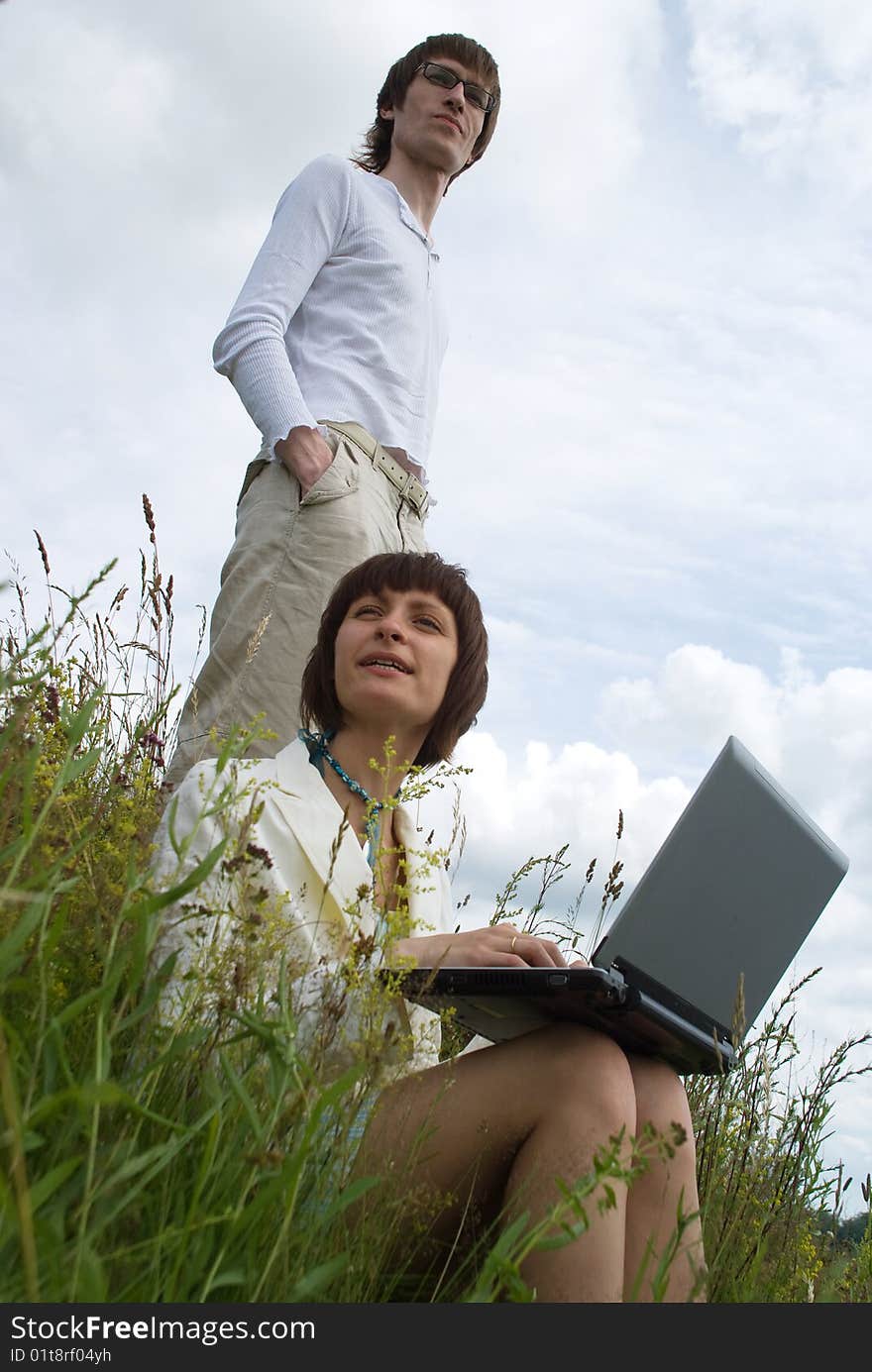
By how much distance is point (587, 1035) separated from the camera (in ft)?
6.81

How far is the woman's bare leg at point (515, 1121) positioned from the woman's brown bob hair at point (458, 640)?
1072mm

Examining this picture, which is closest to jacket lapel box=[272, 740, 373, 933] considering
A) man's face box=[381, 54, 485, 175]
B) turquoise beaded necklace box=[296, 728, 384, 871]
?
turquoise beaded necklace box=[296, 728, 384, 871]

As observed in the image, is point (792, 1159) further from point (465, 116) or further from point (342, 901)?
point (465, 116)

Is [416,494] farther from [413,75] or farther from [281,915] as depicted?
[281,915]

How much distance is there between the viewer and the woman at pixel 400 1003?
1.67m

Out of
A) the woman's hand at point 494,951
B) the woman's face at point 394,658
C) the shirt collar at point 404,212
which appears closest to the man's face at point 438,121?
the shirt collar at point 404,212

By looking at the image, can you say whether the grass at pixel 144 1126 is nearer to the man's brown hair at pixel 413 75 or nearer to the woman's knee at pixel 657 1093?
the woman's knee at pixel 657 1093

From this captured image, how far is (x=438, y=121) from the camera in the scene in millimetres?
3893

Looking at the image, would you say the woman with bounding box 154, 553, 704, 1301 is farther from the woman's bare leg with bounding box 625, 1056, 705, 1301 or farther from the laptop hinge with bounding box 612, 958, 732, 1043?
the laptop hinge with bounding box 612, 958, 732, 1043

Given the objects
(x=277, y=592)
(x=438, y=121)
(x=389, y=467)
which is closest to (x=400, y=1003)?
(x=277, y=592)

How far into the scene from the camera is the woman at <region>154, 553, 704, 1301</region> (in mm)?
1669

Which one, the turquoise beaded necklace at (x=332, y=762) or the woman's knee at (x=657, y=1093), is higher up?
the turquoise beaded necklace at (x=332, y=762)

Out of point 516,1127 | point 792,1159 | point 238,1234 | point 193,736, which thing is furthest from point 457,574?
point 238,1234

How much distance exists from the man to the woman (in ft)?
1.57
